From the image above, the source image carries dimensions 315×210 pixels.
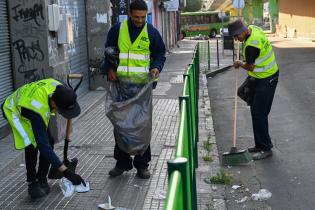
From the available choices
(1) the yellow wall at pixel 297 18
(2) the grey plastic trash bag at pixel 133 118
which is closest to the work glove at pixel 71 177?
(2) the grey plastic trash bag at pixel 133 118

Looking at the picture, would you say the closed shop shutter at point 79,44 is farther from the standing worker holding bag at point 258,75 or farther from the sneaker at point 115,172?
the sneaker at point 115,172

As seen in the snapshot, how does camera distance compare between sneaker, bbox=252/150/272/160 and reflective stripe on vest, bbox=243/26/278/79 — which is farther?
sneaker, bbox=252/150/272/160

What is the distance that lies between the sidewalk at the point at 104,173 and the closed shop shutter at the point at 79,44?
203 cm

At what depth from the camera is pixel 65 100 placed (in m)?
4.53

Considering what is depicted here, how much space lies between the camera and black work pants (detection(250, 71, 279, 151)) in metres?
6.93

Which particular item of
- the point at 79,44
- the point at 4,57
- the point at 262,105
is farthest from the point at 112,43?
the point at 79,44

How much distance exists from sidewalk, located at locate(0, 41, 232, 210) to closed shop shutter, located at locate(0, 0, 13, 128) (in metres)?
0.66

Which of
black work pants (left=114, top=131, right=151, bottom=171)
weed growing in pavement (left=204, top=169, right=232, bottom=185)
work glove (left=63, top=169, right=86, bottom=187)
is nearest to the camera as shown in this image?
work glove (left=63, top=169, right=86, bottom=187)

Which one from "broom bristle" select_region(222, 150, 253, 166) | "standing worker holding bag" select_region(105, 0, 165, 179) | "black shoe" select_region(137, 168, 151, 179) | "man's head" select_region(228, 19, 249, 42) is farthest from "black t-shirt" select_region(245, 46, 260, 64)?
"black shoe" select_region(137, 168, 151, 179)

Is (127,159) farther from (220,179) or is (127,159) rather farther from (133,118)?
(220,179)

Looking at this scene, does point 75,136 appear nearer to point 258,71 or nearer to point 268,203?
point 258,71

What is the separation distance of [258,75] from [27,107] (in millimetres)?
3377

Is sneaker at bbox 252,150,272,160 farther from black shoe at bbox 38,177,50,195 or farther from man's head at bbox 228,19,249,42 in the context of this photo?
black shoe at bbox 38,177,50,195

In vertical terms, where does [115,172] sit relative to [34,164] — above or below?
below
